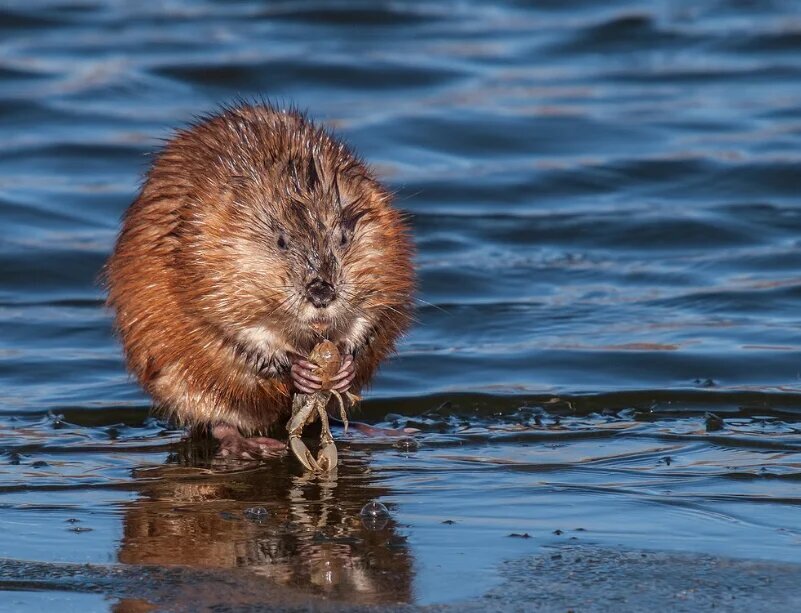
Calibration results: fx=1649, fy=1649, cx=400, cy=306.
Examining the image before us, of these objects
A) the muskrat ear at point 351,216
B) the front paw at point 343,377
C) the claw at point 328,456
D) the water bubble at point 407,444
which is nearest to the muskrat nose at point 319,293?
the muskrat ear at point 351,216

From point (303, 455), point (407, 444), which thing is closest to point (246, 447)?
point (303, 455)

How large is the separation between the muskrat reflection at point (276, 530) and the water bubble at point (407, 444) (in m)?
0.28

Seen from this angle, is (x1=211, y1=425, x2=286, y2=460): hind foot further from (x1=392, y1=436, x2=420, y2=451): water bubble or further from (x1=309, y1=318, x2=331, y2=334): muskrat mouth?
(x1=309, y1=318, x2=331, y2=334): muskrat mouth

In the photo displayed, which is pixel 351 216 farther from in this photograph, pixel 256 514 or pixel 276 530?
pixel 276 530

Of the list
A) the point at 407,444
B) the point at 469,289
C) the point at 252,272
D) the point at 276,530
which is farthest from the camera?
the point at 469,289

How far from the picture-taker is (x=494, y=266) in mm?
10320

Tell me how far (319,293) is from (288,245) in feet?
0.84

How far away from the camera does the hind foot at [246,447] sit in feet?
22.1

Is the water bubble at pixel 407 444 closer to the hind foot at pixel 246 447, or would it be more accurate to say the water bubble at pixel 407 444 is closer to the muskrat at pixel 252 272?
the muskrat at pixel 252 272

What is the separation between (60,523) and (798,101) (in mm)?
10283

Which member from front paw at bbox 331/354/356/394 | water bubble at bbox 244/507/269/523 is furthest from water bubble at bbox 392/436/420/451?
water bubble at bbox 244/507/269/523

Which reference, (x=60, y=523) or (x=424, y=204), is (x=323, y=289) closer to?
(x=60, y=523)

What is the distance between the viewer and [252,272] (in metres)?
6.27

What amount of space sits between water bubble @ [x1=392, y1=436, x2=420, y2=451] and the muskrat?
357 millimetres
